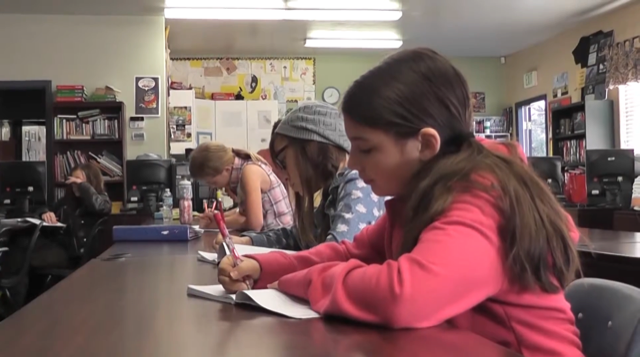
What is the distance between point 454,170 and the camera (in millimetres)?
922

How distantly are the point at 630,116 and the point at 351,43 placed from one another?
3.18 meters

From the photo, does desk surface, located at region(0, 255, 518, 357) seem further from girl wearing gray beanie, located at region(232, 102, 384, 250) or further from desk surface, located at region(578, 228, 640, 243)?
desk surface, located at region(578, 228, 640, 243)

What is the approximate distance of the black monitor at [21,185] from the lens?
18.7 feet

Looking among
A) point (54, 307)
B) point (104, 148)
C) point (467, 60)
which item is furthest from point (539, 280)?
point (467, 60)

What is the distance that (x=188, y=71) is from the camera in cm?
830

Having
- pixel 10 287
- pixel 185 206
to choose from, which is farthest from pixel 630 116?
pixel 10 287

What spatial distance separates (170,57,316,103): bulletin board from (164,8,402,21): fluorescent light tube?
1.79 meters

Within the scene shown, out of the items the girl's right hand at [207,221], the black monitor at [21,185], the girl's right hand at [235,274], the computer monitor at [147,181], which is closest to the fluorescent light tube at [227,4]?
the computer monitor at [147,181]

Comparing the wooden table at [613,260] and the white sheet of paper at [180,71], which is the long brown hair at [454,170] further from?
the white sheet of paper at [180,71]

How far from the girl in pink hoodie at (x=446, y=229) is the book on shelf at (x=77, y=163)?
18.3 feet

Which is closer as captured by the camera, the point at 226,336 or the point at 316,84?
the point at 226,336

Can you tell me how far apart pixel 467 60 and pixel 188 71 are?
383 cm

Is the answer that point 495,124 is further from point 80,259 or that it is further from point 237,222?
point 237,222

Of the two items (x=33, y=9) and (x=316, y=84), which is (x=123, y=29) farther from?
(x=316, y=84)
